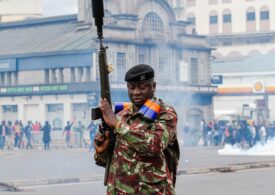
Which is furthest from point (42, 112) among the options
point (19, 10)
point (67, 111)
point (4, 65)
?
point (19, 10)

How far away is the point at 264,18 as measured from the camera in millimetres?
98562

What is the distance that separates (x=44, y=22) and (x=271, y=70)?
21.9 meters

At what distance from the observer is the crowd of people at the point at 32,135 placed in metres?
40.7

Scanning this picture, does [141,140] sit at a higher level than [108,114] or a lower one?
lower

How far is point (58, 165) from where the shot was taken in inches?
963

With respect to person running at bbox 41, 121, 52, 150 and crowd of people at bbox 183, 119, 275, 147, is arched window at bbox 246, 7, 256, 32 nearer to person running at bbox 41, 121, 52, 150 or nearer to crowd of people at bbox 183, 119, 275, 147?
crowd of people at bbox 183, 119, 275, 147

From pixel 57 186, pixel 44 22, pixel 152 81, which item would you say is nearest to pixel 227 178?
pixel 57 186

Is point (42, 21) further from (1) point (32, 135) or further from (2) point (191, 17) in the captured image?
(2) point (191, 17)

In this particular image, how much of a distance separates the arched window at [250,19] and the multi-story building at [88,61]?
118ft

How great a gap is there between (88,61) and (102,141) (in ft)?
157

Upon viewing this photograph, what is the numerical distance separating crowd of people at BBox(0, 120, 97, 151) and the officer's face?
34.0 metres

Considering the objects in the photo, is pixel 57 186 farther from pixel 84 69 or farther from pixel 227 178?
pixel 84 69

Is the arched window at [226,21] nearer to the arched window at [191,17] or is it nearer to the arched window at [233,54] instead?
the arched window at [233,54]

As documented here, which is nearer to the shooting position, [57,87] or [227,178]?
[227,178]
